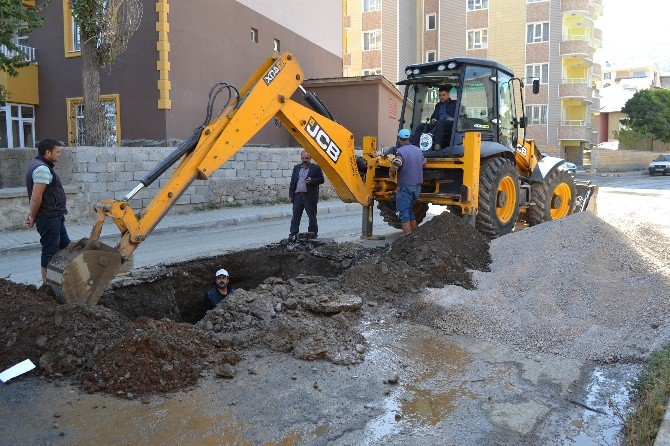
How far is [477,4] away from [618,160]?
15101 millimetres

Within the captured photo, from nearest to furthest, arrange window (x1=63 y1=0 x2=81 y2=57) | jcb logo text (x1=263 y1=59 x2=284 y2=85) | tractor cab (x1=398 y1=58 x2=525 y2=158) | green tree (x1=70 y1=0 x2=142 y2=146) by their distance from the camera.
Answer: jcb logo text (x1=263 y1=59 x2=284 y2=85), tractor cab (x1=398 y1=58 x2=525 y2=158), green tree (x1=70 y1=0 x2=142 y2=146), window (x1=63 y1=0 x2=81 y2=57)

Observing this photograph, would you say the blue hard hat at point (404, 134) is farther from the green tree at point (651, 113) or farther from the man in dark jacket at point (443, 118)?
the green tree at point (651, 113)

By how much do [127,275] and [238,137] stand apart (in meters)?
2.06

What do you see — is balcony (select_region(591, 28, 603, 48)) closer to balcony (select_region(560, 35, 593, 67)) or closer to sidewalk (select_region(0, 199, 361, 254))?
balcony (select_region(560, 35, 593, 67))

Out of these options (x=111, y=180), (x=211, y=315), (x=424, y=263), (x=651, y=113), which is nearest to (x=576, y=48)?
(x=651, y=113)

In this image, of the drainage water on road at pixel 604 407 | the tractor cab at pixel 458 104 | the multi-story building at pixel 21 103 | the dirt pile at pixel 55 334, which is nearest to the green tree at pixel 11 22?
the multi-story building at pixel 21 103

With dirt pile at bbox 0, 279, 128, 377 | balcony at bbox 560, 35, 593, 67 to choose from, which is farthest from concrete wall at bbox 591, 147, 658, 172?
dirt pile at bbox 0, 279, 128, 377

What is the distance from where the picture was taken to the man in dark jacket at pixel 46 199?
6.35 m

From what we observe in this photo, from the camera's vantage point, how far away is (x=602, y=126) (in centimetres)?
6556

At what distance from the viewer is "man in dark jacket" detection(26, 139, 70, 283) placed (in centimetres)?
635

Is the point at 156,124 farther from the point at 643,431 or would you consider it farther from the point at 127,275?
the point at 643,431

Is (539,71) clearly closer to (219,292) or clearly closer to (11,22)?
(11,22)

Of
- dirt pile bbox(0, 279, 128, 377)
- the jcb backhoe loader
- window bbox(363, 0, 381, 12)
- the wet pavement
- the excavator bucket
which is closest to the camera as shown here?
the wet pavement

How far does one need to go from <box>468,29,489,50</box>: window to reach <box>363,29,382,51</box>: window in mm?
9351
